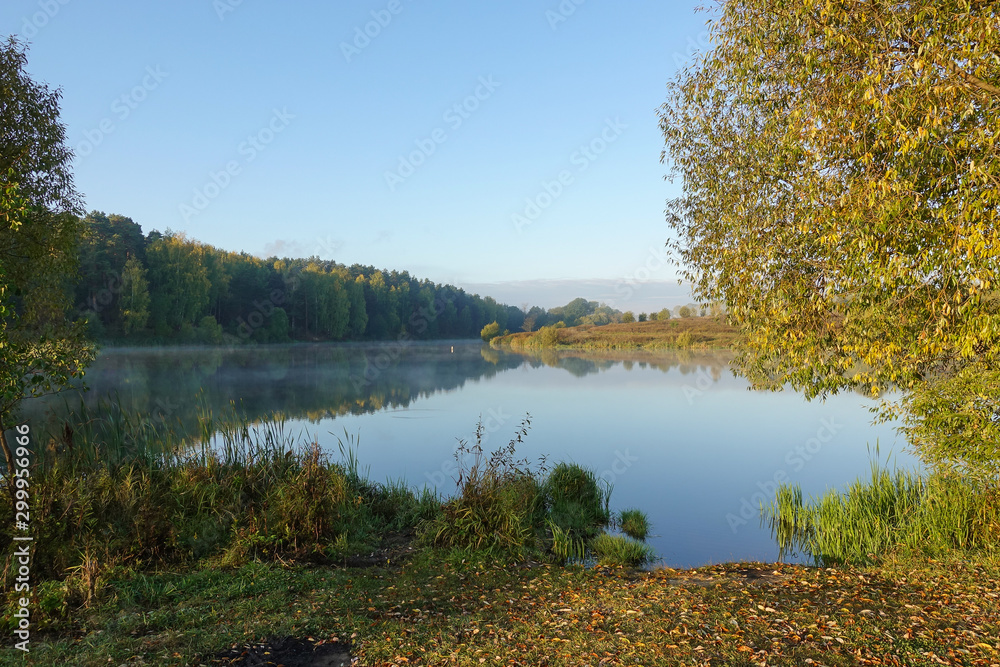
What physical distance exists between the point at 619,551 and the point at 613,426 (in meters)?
11.2

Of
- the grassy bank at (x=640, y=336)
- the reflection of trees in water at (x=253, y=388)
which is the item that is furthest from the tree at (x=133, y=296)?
the grassy bank at (x=640, y=336)

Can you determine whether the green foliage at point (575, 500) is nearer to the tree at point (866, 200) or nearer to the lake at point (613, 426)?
the lake at point (613, 426)

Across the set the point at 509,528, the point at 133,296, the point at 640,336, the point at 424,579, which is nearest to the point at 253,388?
the point at 509,528

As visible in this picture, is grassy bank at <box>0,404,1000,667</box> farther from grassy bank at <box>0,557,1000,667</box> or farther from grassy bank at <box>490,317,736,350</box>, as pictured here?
grassy bank at <box>490,317,736,350</box>

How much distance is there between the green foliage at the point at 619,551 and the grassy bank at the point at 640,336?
181ft

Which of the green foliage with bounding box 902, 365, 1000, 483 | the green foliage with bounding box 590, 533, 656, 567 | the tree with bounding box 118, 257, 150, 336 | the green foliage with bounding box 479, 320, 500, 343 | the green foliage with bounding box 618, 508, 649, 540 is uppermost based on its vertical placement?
the tree with bounding box 118, 257, 150, 336

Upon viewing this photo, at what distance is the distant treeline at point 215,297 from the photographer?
50.1m

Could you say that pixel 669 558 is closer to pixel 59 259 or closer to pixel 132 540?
pixel 132 540

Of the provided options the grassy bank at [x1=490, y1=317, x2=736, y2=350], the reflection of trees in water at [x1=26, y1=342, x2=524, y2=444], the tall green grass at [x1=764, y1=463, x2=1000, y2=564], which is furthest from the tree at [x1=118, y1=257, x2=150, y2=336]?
the tall green grass at [x1=764, y1=463, x2=1000, y2=564]

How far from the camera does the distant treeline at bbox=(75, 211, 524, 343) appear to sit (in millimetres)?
50094

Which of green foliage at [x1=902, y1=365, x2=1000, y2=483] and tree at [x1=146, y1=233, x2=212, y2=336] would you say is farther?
tree at [x1=146, y1=233, x2=212, y2=336]

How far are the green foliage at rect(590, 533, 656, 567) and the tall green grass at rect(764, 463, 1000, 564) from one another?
2.33 meters

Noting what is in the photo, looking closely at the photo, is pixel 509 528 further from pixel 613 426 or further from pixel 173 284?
pixel 173 284

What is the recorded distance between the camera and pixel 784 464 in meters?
13.9
